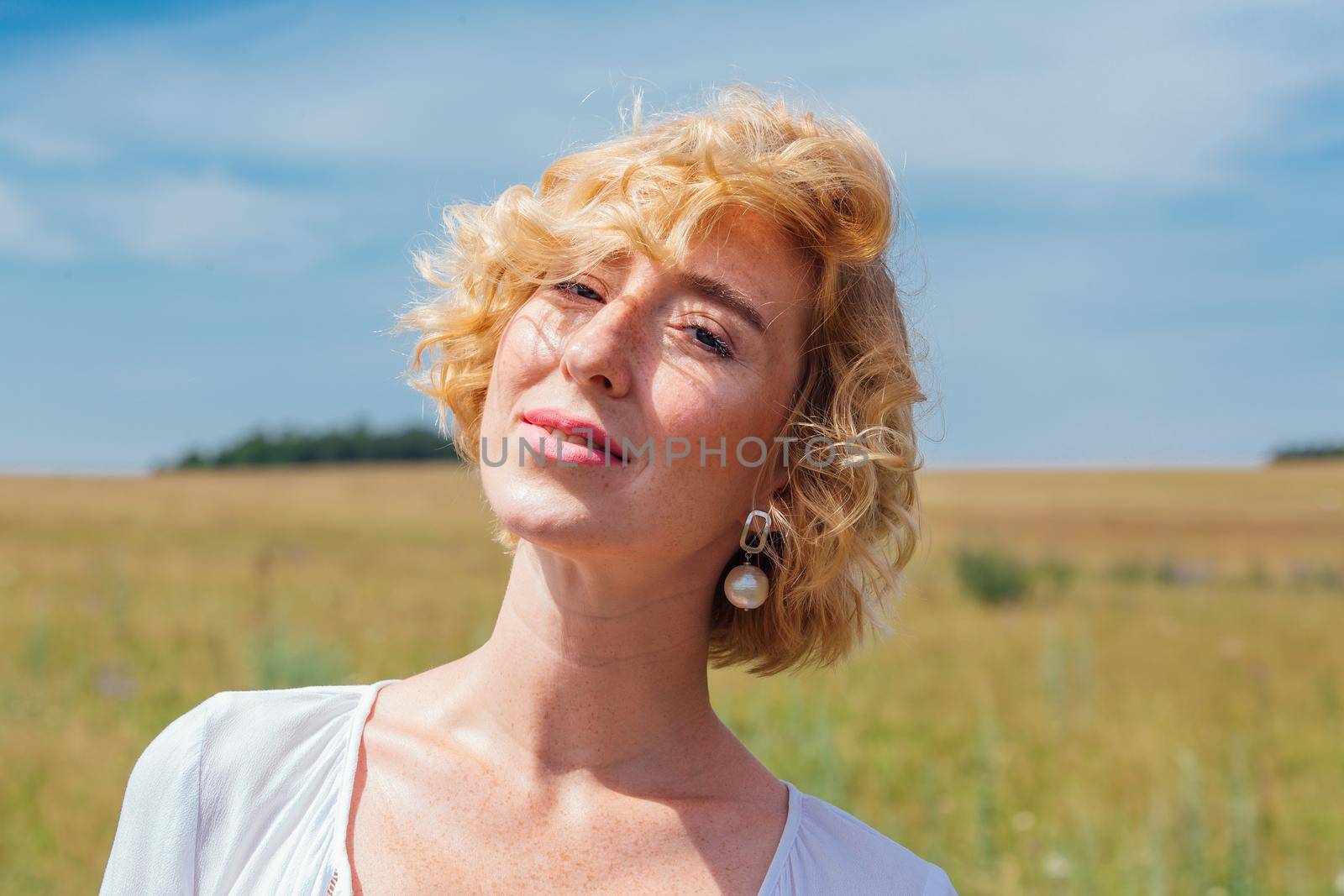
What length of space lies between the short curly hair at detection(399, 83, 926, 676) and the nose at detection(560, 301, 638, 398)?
136mm

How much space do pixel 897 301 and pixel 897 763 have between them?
6052 mm

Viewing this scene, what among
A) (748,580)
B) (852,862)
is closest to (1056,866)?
(852,862)

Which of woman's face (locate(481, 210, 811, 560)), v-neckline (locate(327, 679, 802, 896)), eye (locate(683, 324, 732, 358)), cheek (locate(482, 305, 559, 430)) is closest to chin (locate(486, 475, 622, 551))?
woman's face (locate(481, 210, 811, 560))

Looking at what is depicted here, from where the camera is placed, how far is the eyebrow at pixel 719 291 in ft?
6.16

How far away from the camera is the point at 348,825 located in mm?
1955

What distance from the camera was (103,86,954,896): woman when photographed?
182 cm

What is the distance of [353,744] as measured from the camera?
6.74 ft

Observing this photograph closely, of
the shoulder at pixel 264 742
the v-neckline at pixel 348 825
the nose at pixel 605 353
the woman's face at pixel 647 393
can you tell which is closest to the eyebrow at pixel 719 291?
the woman's face at pixel 647 393

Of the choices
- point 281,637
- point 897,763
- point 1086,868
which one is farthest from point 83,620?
point 1086,868

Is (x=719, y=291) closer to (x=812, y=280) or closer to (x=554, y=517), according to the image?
(x=812, y=280)

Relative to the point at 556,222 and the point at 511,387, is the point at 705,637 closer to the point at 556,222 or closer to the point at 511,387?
the point at 511,387

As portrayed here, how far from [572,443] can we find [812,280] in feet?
1.93

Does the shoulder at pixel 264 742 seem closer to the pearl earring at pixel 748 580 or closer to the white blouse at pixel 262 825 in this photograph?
the white blouse at pixel 262 825
